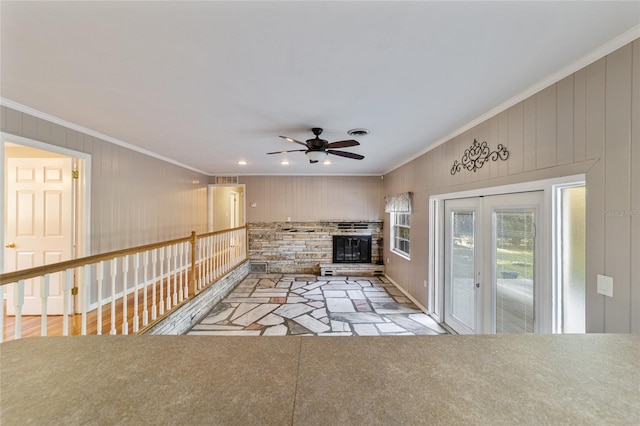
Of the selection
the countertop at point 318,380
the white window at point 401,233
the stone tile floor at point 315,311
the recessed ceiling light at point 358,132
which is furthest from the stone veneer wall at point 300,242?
the countertop at point 318,380

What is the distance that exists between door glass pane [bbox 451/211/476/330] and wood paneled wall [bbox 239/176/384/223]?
3159 millimetres

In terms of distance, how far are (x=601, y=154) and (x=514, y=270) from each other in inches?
47.9

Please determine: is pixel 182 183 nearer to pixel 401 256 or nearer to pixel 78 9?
pixel 78 9

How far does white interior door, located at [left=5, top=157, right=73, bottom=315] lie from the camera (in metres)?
2.95

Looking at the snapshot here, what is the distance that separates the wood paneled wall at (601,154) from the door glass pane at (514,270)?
0.44 metres

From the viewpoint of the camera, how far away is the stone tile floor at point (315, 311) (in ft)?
10.8

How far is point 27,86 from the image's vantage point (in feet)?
6.71

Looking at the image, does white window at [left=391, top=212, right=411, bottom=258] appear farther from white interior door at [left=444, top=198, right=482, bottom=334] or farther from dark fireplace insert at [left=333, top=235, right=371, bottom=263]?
white interior door at [left=444, top=198, right=482, bottom=334]

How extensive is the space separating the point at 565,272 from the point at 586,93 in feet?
4.30

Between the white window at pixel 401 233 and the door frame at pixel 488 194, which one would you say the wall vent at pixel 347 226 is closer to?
the white window at pixel 401 233

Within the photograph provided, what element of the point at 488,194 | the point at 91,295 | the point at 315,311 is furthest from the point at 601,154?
the point at 91,295

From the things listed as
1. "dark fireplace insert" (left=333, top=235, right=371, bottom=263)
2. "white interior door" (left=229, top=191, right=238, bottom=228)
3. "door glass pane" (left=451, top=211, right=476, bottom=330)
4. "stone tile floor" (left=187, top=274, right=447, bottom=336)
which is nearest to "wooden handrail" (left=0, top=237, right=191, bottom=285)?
"stone tile floor" (left=187, top=274, right=447, bottom=336)

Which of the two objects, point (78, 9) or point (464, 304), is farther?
point (464, 304)

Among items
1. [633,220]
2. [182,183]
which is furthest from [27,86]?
[633,220]
